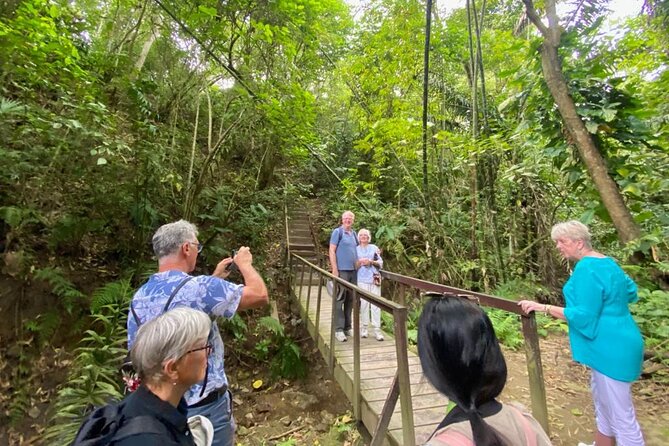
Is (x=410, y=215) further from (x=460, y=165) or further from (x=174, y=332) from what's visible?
(x=174, y=332)

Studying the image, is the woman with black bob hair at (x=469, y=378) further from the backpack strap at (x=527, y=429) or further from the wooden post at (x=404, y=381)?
the wooden post at (x=404, y=381)

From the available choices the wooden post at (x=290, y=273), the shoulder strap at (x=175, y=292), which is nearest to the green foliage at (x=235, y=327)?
the wooden post at (x=290, y=273)

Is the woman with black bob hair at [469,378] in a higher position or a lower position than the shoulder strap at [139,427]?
higher

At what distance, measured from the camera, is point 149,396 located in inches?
43.9

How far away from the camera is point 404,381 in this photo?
93.6 inches

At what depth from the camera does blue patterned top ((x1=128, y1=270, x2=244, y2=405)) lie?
1725mm

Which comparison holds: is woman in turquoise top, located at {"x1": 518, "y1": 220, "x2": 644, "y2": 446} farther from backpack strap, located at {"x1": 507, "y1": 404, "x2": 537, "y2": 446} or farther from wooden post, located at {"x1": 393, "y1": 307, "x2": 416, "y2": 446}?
backpack strap, located at {"x1": 507, "y1": 404, "x2": 537, "y2": 446}

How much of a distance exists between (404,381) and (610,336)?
1.26m

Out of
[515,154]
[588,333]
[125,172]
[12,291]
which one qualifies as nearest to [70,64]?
[125,172]

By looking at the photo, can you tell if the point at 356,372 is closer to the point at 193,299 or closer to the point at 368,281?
the point at 368,281

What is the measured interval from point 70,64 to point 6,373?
3.74 m

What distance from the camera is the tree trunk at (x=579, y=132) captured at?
2.89 metres

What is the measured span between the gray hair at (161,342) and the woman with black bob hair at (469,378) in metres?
0.78

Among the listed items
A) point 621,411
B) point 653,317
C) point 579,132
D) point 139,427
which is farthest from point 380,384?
point 653,317
